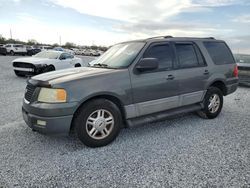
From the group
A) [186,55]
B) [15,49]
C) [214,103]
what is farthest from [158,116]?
[15,49]

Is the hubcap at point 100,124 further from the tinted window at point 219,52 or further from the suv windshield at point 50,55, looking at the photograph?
the suv windshield at point 50,55

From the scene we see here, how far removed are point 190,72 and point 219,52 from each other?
128 centimetres

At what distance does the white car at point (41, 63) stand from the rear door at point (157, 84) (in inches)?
287

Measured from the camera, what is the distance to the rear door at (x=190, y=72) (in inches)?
166

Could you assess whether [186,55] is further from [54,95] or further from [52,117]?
[52,117]

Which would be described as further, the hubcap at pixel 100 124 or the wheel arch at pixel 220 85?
the wheel arch at pixel 220 85

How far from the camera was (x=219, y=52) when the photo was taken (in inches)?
197

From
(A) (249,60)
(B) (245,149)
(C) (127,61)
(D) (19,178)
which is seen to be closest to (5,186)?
(D) (19,178)

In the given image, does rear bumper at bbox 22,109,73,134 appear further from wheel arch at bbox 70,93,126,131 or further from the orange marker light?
the orange marker light

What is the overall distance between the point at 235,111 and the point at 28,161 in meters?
5.15

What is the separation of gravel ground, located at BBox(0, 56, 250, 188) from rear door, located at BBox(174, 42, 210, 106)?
659mm

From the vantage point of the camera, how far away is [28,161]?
2957 millimetres

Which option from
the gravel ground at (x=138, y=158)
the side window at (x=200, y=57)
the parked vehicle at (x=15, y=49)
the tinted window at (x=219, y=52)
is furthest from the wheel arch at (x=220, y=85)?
the parked vehicle at (x=15, y=49)

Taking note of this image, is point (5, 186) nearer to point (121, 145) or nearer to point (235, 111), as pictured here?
point (121, 145)
